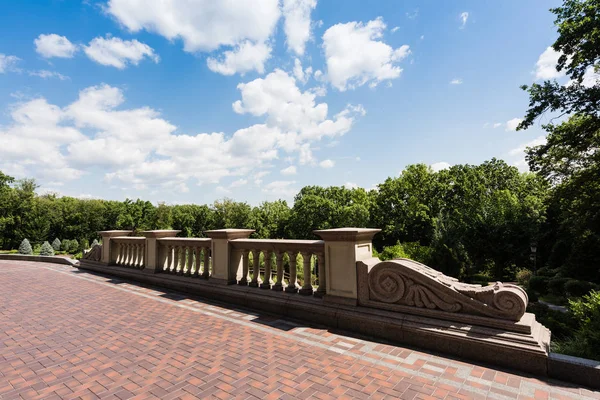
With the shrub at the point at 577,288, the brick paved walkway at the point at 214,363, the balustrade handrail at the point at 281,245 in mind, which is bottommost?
the shrub at the point at 577,288

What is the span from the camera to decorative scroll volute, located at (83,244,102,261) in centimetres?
1237

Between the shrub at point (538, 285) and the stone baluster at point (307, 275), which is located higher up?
the stone baluster at point (307, 275)

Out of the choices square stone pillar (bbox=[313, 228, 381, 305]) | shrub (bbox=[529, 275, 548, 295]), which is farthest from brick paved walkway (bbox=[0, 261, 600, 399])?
shrub (bbox=[529, 275, 548, 295])

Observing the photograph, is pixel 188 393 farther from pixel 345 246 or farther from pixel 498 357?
pixel 498 357

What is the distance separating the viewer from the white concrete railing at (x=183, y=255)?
7973 millimetres

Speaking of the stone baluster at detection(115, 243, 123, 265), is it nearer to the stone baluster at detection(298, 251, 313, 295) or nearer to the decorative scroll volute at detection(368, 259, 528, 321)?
the stone baluster at detection(298, 251, 313, 295)

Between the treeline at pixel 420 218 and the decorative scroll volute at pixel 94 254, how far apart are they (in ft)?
61.5

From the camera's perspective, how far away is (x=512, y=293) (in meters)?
3.94

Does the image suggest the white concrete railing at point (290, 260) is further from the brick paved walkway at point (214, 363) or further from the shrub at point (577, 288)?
the shrub at point (577, 288)

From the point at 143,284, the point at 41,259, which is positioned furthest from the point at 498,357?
the point at 41,259

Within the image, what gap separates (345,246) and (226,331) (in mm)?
2523

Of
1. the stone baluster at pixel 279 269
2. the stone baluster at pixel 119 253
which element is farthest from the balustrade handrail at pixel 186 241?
the stone baluster at pixel 119 253

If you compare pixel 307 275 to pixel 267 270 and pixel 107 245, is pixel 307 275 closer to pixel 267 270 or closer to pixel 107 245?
pixel 267 270

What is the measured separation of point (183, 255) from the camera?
8.88m
